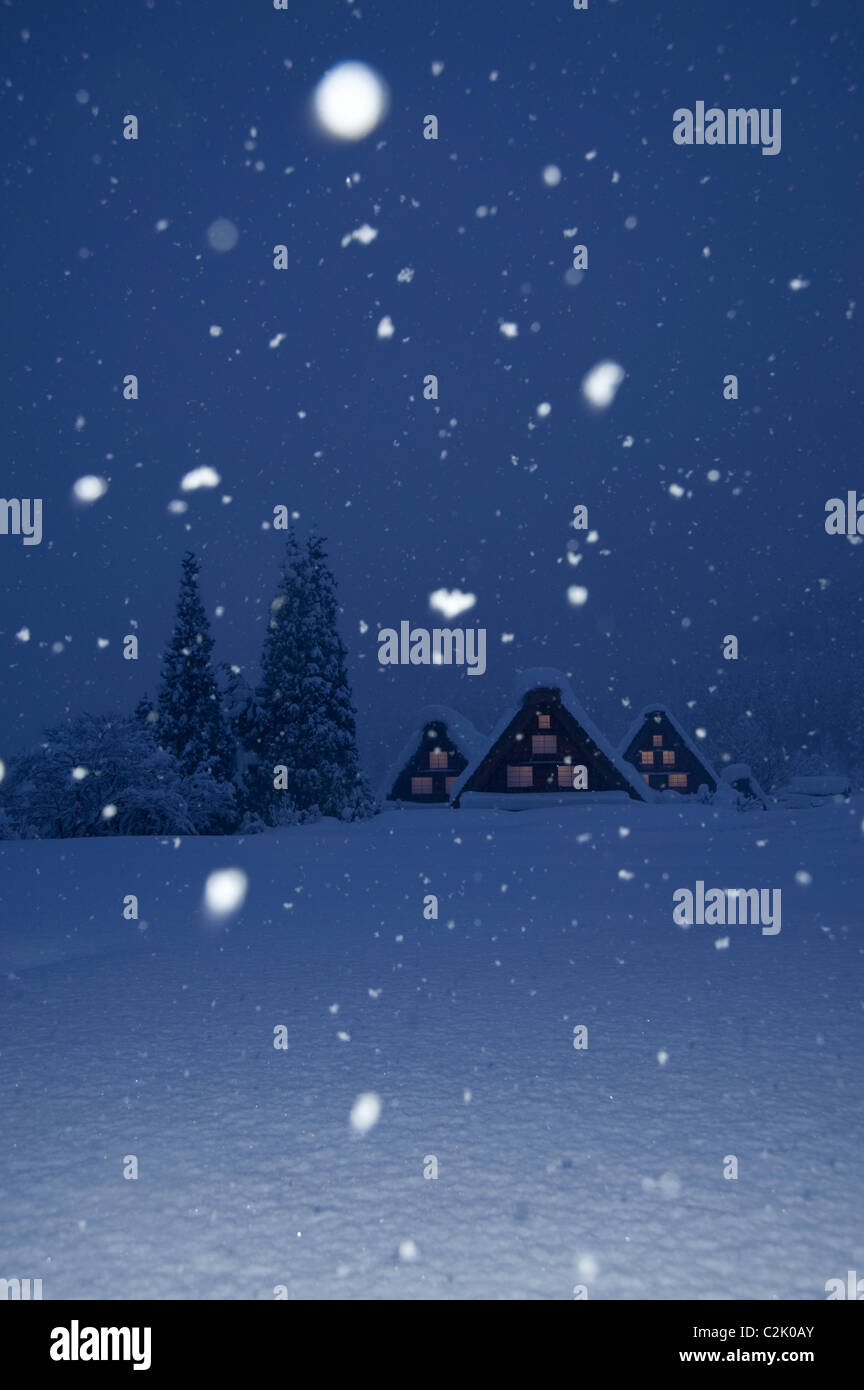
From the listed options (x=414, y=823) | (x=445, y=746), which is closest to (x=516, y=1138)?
(x=414, y=823)

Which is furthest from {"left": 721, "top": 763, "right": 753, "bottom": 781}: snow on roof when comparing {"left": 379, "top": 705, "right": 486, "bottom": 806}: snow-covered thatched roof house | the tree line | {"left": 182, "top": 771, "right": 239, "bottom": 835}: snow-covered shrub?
{"left": 182, "top": 771, "right": 239, "bottom": 835}: snow-covered shrub

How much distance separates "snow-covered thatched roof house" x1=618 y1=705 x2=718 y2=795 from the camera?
5488cm

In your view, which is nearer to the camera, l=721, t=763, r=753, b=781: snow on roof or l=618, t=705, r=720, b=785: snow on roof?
l=618, t=705, r=720, b=785: snow on roof

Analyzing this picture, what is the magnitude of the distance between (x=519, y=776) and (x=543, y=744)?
5.58 ft

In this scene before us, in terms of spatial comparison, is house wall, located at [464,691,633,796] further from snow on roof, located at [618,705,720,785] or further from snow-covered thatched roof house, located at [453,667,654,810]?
snow on roof, located at [618,705,720,785]

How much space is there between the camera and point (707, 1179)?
3988 millimetres

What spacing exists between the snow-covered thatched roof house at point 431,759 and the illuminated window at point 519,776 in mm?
8113

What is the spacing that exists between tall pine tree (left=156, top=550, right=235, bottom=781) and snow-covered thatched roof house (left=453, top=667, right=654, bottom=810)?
1017cm

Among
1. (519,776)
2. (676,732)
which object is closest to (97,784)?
(519,776)

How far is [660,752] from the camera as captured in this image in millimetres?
56031

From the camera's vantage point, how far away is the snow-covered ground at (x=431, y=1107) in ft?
10.9

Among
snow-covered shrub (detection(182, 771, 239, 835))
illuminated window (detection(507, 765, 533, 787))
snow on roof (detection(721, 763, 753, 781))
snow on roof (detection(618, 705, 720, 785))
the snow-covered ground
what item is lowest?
the snow-covered ground
